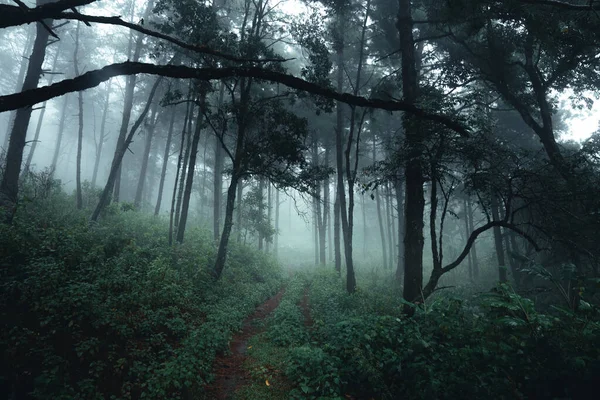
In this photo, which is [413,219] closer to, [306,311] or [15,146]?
[306,311]

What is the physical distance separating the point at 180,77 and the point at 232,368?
5851 mm

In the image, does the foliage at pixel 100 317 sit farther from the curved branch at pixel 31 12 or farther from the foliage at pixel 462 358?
the curved branch at pixel 31 12

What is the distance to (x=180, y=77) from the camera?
203cm

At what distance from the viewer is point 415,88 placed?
351 inches

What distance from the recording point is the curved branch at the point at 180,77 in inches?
74.6

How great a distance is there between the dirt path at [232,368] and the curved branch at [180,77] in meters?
4.89

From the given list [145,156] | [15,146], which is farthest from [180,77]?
[145,156]

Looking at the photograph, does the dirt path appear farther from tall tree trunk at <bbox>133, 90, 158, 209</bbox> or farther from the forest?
tall tree trunk at <bbox>133, 90, 158, 209</bbox>

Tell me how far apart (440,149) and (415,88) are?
2789mm

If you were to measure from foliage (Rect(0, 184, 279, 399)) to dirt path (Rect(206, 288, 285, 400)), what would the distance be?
0.80 feet

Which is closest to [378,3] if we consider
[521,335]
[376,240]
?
[521,335]

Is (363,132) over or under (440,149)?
over

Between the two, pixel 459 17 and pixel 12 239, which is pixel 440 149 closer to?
pixel 459 17

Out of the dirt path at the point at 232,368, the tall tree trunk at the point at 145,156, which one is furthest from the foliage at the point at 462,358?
the tall tree trunk at the point at 145,156
